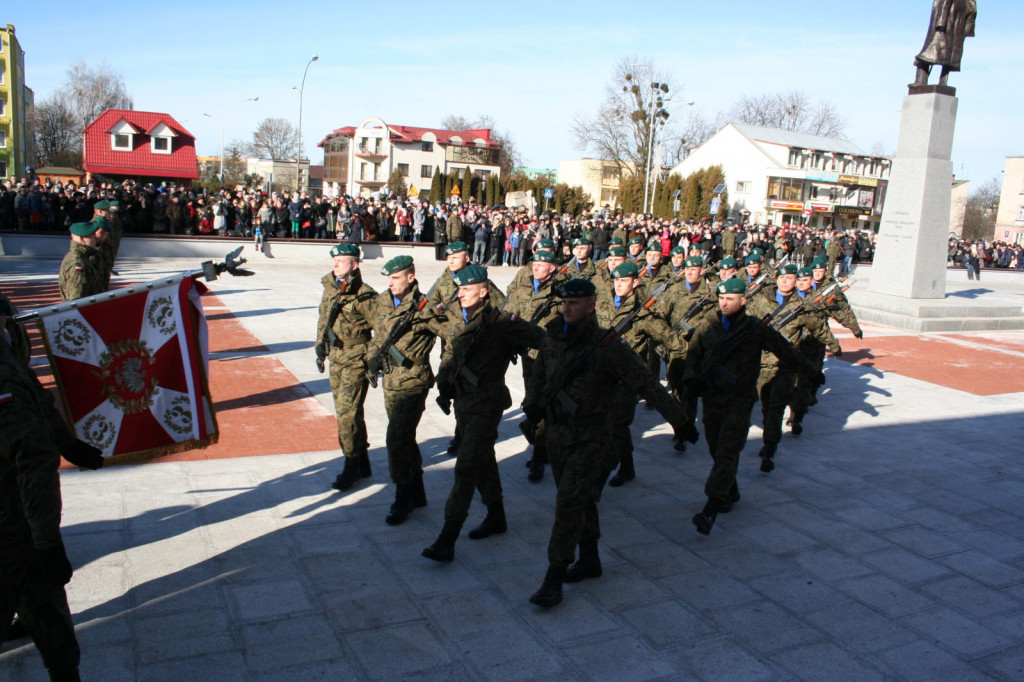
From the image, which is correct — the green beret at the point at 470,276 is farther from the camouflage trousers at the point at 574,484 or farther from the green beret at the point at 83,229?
the green beret at the point at 83,229

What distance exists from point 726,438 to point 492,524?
195 cm

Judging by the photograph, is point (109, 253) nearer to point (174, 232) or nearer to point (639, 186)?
point (174, 232)

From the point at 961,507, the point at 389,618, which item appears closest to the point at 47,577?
the point at 389,618

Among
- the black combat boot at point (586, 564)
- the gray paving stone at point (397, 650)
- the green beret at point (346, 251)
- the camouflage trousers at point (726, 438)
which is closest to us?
the gray paving stone at point (397, 650)

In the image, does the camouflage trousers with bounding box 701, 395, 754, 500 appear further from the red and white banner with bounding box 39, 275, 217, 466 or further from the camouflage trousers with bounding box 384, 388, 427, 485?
the red and white banner with bounding box 39, 275, 217, 466

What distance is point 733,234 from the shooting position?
101ft

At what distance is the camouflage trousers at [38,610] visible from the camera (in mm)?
3385

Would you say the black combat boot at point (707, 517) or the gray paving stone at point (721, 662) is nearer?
the gray paving stone at point (721, 662)

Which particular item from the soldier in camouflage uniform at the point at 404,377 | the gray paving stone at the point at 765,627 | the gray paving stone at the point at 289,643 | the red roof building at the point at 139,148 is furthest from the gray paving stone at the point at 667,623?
the red roof building at the point at 139,148

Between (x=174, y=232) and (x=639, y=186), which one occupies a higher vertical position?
(x=639, y=186)

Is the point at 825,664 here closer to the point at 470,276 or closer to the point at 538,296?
the point at 470,276

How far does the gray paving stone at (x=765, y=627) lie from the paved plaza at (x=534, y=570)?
0.04ft

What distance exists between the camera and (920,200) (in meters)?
18.2

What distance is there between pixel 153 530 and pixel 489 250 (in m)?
21.4
